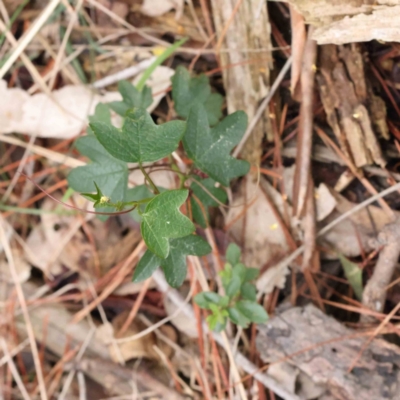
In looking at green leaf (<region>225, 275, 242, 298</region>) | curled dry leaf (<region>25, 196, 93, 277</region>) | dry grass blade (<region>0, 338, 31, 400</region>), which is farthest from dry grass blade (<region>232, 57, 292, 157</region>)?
dry grass blade (<region>0, 338, 31, 400</region>)

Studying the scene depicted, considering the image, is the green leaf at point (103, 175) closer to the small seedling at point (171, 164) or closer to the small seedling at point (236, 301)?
the small seedling at point (171, 164)

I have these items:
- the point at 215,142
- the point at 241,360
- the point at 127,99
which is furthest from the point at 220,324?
the point at 127,99

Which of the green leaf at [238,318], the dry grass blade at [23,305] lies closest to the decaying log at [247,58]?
the green leaf at [238,318]

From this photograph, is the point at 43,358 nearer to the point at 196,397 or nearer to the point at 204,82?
the point at 196,397

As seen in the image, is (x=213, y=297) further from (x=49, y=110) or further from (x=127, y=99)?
(x=49, y=110)

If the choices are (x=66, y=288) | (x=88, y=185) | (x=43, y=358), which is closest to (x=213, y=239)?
(x=88, y=185)
